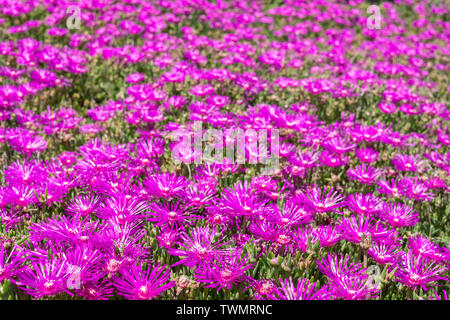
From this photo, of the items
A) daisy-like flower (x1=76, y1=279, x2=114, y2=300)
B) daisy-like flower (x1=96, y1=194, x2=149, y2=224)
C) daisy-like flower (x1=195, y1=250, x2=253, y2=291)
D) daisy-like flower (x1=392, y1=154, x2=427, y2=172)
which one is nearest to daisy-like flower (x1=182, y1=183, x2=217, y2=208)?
daisy-like flower (x1=96, y1=194, x2=149, y2=224)

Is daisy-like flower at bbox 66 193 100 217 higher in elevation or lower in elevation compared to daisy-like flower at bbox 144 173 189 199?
lower

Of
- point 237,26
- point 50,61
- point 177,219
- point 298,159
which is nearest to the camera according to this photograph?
point 177,219

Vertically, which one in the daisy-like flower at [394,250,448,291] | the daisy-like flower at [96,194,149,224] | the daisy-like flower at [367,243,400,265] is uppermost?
the daisy-like flower at [96,194,149,224]

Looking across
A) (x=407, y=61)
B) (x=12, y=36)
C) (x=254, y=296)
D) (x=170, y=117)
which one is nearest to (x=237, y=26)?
(x=407, y=61)

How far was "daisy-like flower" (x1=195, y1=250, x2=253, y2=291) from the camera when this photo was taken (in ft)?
5.59

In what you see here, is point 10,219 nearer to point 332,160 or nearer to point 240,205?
point 240,205

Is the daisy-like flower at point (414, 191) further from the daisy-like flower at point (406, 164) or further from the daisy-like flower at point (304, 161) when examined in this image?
the daisy-like flower at point (304, 161)

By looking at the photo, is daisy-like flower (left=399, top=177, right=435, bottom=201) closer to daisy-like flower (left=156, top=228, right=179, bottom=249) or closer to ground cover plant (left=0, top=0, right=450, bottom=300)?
ground cover plant (left=0, top=0, right=450, bottom=300)

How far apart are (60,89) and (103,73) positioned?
709 mm

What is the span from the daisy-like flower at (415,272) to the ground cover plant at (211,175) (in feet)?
0.04

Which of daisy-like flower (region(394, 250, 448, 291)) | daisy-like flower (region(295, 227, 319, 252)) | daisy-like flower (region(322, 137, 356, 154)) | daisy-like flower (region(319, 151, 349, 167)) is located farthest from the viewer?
daisy-like flower (region(322, 137, 356, 154))

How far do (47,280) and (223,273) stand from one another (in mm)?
694
